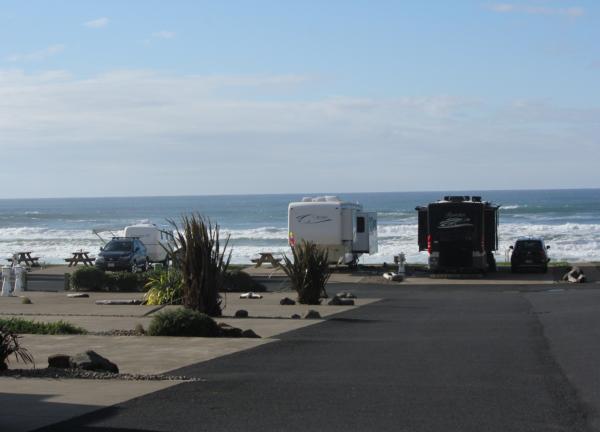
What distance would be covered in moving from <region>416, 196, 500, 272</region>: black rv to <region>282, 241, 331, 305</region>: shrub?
11.4m

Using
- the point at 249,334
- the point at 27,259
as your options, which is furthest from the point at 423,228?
the point at 249,334

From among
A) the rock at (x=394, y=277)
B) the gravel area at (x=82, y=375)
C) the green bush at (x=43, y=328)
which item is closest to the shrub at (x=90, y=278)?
the rock at (x=394, y=277)

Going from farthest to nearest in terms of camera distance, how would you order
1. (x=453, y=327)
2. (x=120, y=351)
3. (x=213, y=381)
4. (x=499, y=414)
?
1. (x=453, y=327)
2. (x=120, y=351)
3. (x=213, y=381)
4. (x=499, y=414)

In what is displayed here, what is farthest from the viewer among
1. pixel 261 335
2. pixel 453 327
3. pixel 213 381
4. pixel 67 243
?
pixel 67 243

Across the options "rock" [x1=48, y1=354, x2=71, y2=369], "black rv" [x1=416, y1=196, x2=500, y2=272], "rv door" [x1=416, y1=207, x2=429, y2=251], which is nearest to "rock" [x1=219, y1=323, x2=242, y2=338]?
"rock" [x1=48, y1=354, x2=71, y2=369]

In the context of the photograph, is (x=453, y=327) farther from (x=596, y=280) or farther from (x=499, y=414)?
(x=596, y=280)

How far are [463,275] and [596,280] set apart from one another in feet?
14.9

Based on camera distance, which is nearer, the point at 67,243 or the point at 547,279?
the point at 547,279

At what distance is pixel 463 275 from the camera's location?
36125mm

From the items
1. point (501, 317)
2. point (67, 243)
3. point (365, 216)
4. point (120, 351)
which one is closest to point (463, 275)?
point (365, 216)

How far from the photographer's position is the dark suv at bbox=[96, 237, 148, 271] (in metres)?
39.4

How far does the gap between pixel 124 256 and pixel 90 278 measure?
30.9ft

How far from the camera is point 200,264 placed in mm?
19906

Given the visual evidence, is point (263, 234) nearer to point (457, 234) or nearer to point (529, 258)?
point (529, 258)
